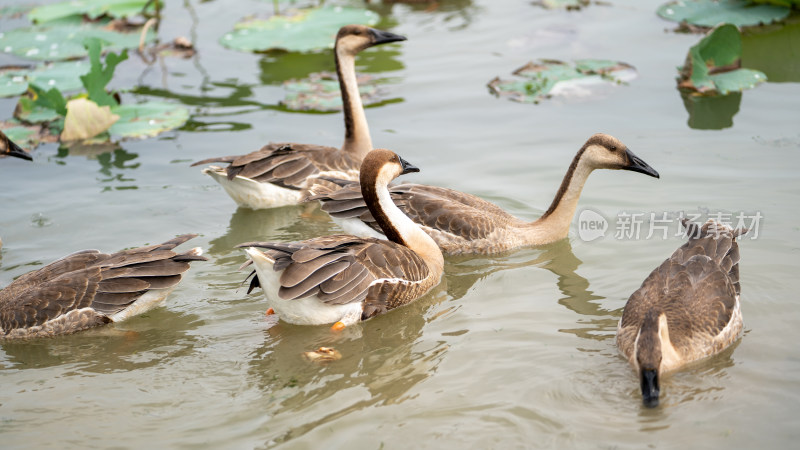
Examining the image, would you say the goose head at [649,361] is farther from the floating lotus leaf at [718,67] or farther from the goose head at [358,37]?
the floating lotus leaf at [718,67]

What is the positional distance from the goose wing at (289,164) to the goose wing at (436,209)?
98 centimetres

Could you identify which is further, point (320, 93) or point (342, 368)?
point (320, 93)


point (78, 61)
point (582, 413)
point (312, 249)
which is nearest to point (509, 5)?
point (78, 61)

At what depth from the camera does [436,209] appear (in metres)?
9.02

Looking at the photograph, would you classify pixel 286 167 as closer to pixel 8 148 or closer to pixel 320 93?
pixel 320 93

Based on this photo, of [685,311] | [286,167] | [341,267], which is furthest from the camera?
[286,167]

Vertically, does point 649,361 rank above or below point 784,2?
below

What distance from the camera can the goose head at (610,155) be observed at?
859 cm

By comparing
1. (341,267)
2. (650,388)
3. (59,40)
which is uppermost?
(59,40)

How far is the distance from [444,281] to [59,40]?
947 centimetres

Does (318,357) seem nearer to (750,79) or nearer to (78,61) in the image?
(750,79)
